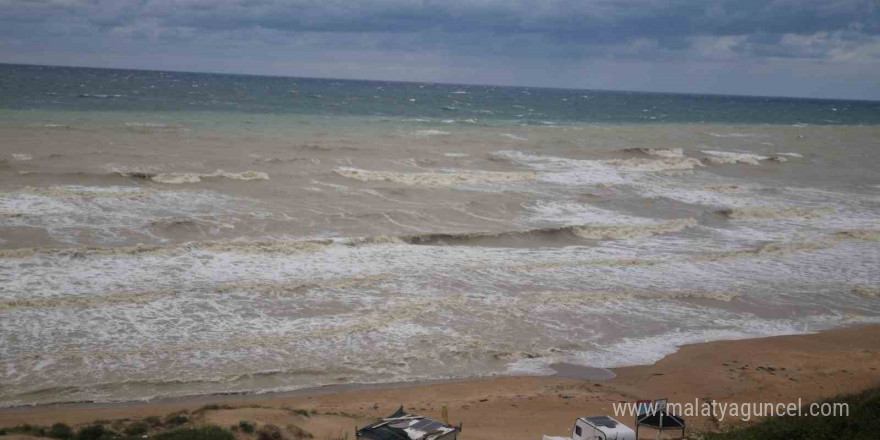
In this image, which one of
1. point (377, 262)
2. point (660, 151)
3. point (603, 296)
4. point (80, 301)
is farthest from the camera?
point (660, 151)

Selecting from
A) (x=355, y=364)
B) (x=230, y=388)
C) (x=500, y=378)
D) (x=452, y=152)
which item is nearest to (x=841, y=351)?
(x=500, y=378)

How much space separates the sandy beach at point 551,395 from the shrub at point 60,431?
1.95 ft

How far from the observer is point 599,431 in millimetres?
8641

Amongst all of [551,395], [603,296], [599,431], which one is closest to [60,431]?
[599,431]

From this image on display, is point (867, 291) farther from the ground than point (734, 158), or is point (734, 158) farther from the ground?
point (734, 158)

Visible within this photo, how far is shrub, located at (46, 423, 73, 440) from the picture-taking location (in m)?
8.48

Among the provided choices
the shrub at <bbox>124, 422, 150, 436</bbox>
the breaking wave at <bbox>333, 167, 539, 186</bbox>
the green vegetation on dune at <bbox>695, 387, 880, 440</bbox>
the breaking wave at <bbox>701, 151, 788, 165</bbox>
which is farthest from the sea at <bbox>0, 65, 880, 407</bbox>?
the breaking wave at <bbox>701, 151, 788, 165</bbox>

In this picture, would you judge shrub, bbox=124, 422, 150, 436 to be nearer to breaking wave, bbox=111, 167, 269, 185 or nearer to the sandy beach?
the sandy beach

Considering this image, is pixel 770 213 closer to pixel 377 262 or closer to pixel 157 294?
pixel 377 262

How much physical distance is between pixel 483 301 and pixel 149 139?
27798 millimetres

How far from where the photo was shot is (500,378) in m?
12.1

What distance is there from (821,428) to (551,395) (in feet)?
12.8

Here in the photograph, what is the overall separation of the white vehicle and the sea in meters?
3.37

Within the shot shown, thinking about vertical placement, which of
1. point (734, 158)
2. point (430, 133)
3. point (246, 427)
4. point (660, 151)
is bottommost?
point (246, 427)
